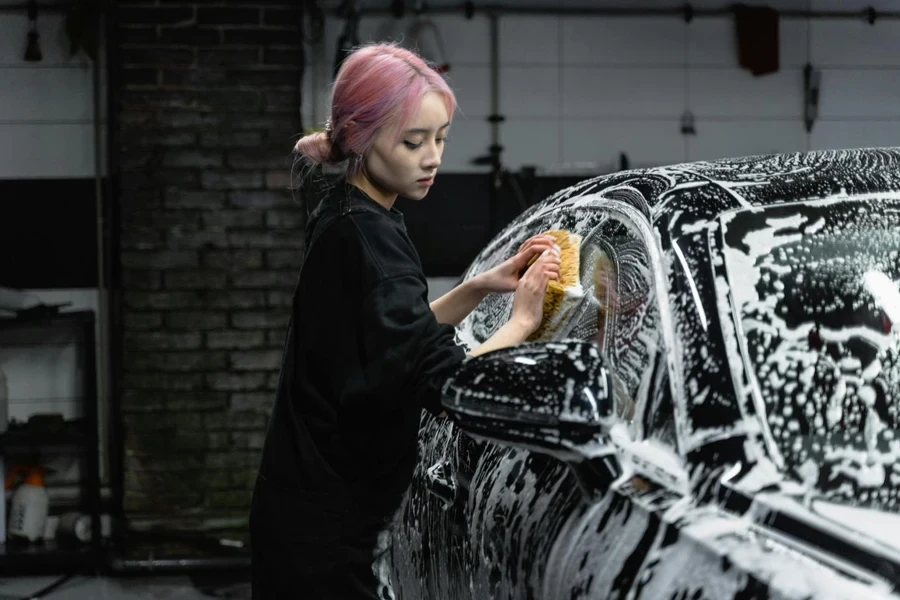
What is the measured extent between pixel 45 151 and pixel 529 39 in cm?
221

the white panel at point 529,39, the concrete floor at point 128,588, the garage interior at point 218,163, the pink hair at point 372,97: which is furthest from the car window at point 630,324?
the white panel at point 529,39

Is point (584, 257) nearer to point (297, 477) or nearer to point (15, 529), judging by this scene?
point (297, 477)

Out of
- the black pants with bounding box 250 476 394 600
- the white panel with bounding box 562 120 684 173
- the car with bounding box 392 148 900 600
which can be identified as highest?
the white panel with bounding box 562 120 684 173

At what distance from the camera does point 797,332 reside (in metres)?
1.52

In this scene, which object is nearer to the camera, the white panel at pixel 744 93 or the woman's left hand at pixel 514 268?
the woman's left hand at pixel 514 268

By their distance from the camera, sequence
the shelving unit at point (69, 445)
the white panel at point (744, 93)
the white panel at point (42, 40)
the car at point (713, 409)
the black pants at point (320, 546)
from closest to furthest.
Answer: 1. the car at point (713, 409)
2. the black pants at point (320, 546)
3. the shelving unit at point (69, 445)
4. the white panel at point (42, 40)
5. the white panel at point (744, 93)

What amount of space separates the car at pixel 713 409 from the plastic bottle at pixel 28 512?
3450 mm

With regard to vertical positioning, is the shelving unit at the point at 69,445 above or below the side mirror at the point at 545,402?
below

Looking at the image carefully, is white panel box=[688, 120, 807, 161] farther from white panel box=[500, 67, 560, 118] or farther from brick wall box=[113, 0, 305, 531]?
brick wall box=[113, 0, 305, 531]

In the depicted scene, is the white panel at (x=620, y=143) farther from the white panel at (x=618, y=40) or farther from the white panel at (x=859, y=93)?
the white panel at (x=859, y=93)

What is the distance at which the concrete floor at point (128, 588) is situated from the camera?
4.46m

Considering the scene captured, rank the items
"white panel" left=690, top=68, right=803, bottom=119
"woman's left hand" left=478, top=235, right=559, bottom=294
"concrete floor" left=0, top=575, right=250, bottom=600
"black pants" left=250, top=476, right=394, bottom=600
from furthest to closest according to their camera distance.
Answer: "white panel" left=690, top=68, right=803, bottom=119 → "concrete floor" left=0, top=575, right=250, bottom=600 → "woman's left hand" left=478, top=235, right=559, bottom=294 → "black pants" left=250, top=476, right=394, bottom=600

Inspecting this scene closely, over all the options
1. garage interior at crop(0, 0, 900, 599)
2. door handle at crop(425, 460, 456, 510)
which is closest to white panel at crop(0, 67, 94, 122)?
garage interior at crop(0, 0, 900, 599)

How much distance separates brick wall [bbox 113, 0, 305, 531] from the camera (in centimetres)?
483
